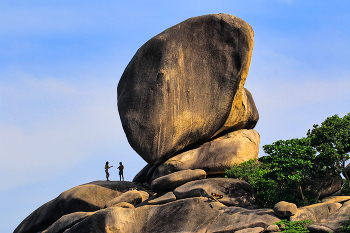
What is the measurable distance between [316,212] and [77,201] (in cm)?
1519

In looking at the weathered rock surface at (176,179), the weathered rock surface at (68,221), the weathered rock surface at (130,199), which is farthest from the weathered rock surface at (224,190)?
the weathered rock surface at (68,221)

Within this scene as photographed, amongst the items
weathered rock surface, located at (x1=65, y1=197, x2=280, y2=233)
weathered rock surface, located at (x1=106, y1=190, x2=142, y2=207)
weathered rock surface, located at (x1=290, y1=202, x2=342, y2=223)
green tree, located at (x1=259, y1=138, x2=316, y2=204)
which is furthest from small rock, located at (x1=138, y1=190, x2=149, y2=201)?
weathered rock surface, located at (x1=290, y1=202, x2=342, y2=223)

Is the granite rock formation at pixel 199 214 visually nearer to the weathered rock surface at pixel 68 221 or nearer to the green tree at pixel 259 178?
the weathered rock surface at pixel 68 221

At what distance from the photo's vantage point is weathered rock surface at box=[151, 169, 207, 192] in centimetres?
2602

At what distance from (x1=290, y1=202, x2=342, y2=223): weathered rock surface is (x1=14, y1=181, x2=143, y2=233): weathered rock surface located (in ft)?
40.7

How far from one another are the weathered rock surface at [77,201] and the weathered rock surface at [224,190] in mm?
6279

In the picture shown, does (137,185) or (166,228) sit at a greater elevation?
(137,185)

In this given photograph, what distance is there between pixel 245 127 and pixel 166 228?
12.2 meters

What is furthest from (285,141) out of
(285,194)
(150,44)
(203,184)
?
(150,44)

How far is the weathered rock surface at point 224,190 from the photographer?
24.2m

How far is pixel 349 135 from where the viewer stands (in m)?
25.0

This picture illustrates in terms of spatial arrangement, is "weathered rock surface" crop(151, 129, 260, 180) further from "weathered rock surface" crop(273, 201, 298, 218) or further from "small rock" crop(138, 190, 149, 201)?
"weathered rock surface" crop(273, 201, 298, 218)

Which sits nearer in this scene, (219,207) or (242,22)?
(219,207)

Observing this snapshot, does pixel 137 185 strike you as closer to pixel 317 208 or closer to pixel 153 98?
pixel 153 98
